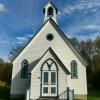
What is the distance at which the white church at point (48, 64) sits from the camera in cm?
2209

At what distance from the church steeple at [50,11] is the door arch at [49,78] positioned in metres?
7.25

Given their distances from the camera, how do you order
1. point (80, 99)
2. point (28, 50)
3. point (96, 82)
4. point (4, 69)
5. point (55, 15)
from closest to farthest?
point (80, 99), point (28, 50), point (55, 15), point (96, 82), point (4, 69)

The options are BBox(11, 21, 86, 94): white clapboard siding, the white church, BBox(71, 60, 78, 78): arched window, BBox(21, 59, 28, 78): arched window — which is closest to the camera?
the white church

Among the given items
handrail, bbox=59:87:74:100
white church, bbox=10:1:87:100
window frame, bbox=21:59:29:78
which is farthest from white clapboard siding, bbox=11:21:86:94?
handrail, bbox=59:87:74:100

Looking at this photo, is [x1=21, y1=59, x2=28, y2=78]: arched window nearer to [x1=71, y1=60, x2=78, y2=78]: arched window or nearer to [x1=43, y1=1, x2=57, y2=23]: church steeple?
[x1=71, y1=60, x2=78, y2=78]: arched window

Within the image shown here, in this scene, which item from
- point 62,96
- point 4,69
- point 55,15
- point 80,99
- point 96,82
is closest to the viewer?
point 62,96

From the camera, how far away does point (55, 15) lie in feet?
89.7

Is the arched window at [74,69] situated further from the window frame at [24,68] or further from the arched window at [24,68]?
the arched window at [24,68]

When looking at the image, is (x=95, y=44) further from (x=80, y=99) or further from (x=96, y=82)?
(x=80, y=99)

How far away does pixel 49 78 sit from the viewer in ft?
72.7

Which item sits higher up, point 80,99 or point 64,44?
point 64,44

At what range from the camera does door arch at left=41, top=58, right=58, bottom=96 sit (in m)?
21.9

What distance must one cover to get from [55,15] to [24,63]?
25.0ft

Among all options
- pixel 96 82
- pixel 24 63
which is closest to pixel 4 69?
pixel 96 82
